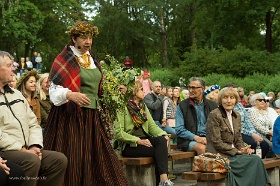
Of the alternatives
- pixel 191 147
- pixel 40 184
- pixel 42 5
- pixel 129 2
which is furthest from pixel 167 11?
pixel 40 184

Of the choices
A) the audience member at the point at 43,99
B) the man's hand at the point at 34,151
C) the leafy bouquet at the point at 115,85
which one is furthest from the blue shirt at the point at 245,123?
the man's hand at the point at 34,151

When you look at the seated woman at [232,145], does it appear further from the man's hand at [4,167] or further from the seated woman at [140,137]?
the man's hand at [4,167]

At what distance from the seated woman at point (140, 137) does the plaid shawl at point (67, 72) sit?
73.8 inches

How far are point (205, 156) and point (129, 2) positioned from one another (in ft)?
129

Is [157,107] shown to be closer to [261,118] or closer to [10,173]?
[261,118]

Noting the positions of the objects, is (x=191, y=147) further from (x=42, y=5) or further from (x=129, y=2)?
(x=129, y=2)

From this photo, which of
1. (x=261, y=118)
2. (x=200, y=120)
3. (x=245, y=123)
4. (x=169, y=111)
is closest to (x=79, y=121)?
(x=200, y=120)

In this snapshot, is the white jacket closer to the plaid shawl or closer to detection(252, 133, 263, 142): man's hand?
the plaid shawl

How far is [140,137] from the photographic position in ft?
28.2

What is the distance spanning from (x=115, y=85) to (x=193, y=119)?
2689 mm

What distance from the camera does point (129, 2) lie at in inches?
1827

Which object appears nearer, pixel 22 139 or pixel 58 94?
pixel 22 139

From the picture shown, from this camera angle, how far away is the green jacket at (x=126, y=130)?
8312 mm

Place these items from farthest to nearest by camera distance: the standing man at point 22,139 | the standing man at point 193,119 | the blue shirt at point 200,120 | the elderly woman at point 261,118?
1. the elderly woman at point 261,118
2. the blue shirt at point 200,120
3. the standing man at point 193,119
4. the standing man at point 22,139
